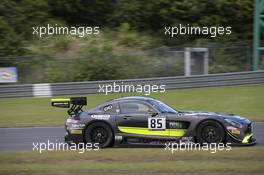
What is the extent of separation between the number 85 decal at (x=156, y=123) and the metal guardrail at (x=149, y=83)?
31.9 feet

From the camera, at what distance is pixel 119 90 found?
23109 mm

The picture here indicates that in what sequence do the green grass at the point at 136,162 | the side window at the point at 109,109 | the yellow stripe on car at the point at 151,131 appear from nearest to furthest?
1. the green grass at the point at 136,162
2. the yellow stripe on car at the point at 151,131
3. the side window at the point at 109,109

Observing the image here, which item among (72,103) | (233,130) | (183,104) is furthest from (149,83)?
(233,130)

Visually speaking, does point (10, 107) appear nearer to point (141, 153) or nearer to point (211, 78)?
point (211, 78)

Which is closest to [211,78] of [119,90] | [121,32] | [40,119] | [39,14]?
[119,90]

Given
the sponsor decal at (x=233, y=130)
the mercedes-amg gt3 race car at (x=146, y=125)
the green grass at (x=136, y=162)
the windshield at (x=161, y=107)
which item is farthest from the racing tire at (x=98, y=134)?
the sponsor decal at (x=233, y=130)

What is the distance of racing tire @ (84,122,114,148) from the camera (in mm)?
12945

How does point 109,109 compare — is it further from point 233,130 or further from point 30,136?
point 30,136

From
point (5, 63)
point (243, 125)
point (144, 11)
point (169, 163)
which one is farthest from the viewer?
point (144, 11)

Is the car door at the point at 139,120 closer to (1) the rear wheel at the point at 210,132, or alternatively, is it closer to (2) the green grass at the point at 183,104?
(1) the rear wheel at the point at 210,132

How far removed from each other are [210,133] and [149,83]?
1061 centimetres

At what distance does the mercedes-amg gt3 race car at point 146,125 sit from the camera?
1226cm

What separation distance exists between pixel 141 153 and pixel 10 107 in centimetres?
1134

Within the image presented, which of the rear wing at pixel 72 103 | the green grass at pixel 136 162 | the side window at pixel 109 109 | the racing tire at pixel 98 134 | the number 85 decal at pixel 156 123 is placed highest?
the rear wing at pixel 72 103
